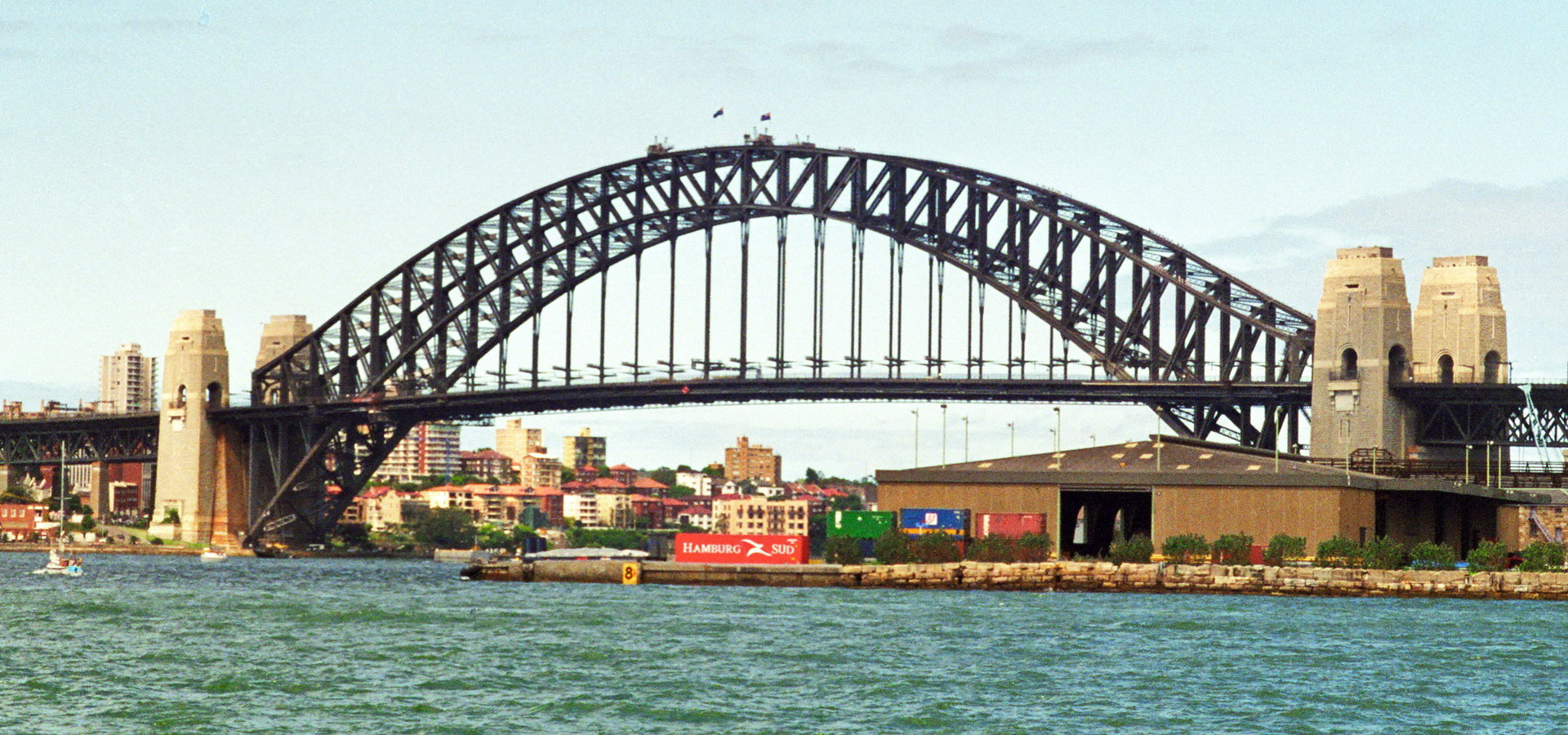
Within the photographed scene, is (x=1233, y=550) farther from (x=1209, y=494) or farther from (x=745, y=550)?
(x=745, y=550)

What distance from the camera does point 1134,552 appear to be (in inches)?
4028

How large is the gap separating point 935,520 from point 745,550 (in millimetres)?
8782

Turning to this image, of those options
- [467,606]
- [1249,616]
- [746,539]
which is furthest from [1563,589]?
[467,606]

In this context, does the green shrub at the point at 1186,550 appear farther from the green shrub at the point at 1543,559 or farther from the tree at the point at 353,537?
the tree at the point at 353,537

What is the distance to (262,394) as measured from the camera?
16788 cm

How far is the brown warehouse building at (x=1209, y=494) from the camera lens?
10338 centimetres

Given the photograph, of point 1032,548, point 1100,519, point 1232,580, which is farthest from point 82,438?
point 1232,580

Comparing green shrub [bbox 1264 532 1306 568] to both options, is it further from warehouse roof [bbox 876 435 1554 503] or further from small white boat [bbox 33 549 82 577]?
small white boat [bbox 33 549 82 577]

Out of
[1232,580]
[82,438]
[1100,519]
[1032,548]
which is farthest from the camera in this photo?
[82,438]

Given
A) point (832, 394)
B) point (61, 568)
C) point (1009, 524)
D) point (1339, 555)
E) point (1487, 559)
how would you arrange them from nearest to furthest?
point (1339, 555)
point (1487, 559)
point (1009, 524)
point (61, 568)
point (832, 394)

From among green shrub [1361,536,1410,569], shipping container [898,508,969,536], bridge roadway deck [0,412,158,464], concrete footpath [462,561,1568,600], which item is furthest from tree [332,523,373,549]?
green shrub [1361,536,1410,569]

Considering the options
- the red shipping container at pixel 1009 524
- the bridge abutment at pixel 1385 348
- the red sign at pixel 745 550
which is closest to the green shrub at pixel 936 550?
the red shipping container at pixel 1009 524

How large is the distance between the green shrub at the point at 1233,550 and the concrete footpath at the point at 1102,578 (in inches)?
102

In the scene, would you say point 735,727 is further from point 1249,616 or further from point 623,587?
point 623,587
